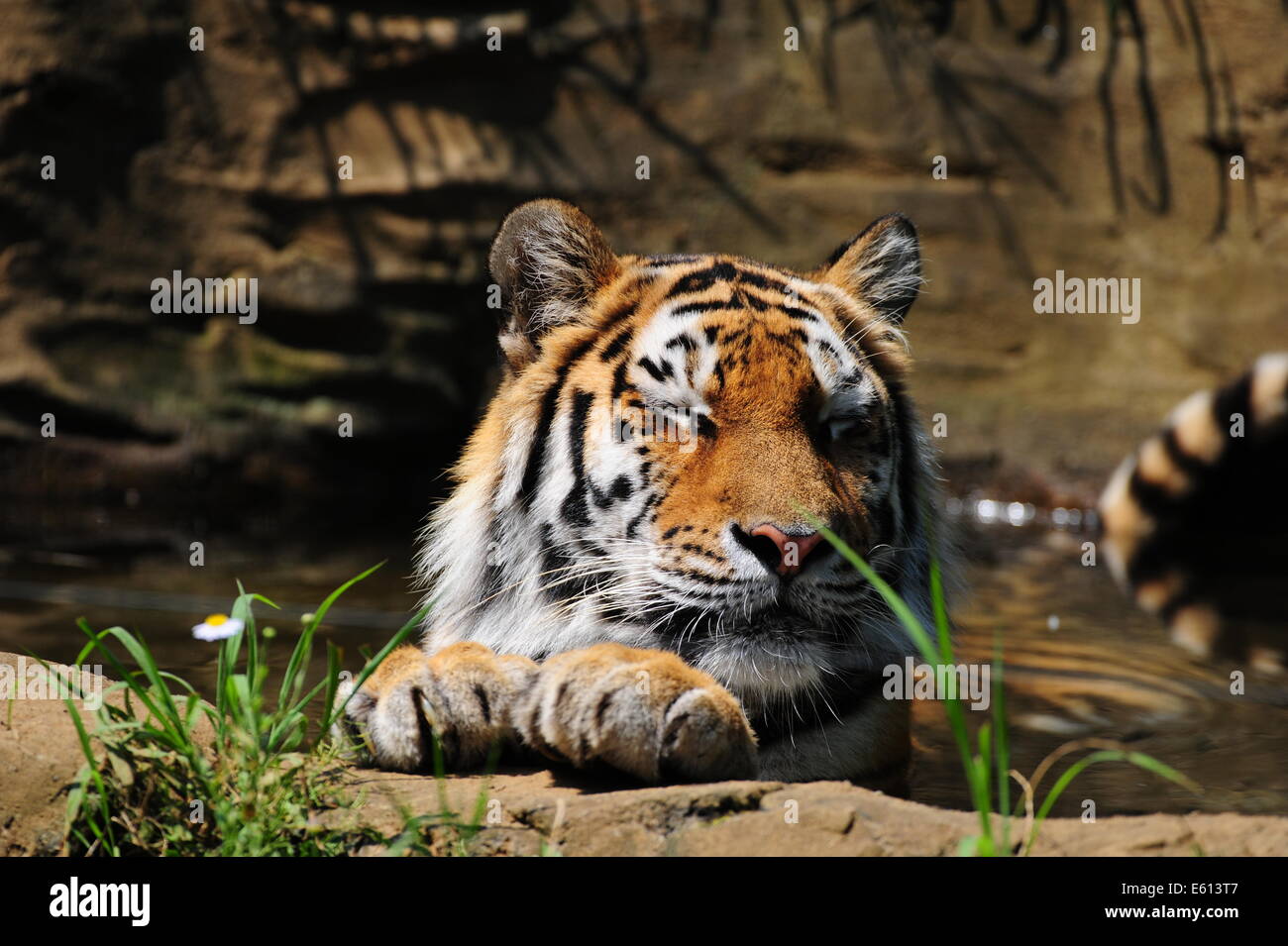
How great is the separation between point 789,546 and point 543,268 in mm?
981

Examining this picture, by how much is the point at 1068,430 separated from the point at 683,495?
17.2ft

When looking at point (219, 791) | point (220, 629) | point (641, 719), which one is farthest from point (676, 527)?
point (219, 791)

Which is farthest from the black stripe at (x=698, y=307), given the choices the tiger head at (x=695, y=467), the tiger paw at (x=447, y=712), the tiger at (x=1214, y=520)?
the tiger at (x=1214, y=520)

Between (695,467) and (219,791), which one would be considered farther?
(695,467)

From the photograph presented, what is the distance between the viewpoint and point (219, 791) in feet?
6.72

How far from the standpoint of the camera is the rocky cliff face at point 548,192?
22.1 feet

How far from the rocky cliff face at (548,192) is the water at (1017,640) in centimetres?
109

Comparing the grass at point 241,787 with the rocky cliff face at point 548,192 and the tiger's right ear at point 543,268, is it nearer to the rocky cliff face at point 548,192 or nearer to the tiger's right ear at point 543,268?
the tiger's right ear at point 543,268

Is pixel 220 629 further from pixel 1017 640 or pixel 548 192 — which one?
pixel 548 192

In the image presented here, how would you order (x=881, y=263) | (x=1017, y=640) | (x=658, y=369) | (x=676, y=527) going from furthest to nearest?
(x=1017, y=640) → (x=881, y=263) → (x=658, y=369) → (x=676, y=527)

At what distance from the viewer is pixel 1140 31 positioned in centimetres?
734

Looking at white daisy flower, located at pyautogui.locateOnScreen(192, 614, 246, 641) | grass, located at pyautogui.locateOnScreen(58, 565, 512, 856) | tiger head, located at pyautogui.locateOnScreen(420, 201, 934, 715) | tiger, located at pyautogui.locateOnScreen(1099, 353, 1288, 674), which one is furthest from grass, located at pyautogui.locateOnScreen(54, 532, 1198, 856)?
tiger, located at pyautogui.locateOnScreen(1099, 353, 1288, 674)
